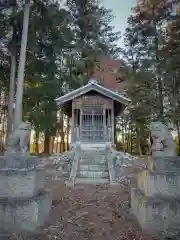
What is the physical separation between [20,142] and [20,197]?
3.58ft

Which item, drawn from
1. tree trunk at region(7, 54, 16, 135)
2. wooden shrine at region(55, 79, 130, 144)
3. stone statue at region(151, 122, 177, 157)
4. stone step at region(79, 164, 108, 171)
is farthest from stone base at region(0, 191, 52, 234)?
wooden shrine at region(55, 79, 130, 144)

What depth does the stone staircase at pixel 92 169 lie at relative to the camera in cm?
723

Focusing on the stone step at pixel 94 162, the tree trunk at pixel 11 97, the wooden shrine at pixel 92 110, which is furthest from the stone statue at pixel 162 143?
the tree trunk at pixel 11 97

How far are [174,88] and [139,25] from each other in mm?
7980

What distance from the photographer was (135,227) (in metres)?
3.49

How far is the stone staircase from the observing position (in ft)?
23.7

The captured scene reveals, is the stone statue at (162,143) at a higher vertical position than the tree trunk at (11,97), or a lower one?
lower

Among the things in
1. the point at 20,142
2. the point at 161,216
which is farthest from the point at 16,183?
the point at 161,216

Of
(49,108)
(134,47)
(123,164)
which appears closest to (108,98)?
(49,108)

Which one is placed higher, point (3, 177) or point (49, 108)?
point (49, 108)

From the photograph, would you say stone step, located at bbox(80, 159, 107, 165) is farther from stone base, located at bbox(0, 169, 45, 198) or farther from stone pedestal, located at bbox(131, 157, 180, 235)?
stone base, located at bbox(0, 169, 45, 198)

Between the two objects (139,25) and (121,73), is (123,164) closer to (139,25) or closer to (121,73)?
(121,73)

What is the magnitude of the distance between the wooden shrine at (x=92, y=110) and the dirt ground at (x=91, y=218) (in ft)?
23.9

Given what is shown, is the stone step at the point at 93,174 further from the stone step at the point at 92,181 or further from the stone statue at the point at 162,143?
the stone statue at the point at 162,143
